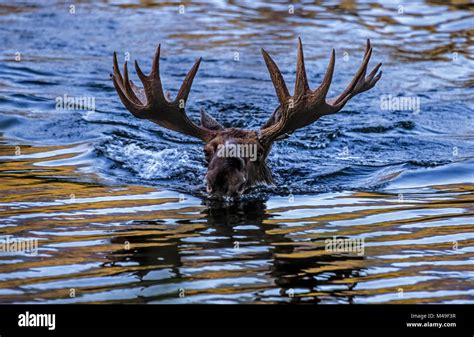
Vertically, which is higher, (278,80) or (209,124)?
(278,80)

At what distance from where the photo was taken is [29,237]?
812 centimetres

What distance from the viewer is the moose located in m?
9.48

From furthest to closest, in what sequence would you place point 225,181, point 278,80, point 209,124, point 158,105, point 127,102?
point 209,124 → point 127,102 → point 158,105 → point 278,80 → point 225,181

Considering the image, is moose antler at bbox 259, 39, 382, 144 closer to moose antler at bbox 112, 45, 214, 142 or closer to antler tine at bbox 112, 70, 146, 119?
moose antler at bbox 112, 45, 214, 142

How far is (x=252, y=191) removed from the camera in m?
9.79

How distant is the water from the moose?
0.77ft

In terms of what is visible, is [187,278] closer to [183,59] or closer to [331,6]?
[183,59]

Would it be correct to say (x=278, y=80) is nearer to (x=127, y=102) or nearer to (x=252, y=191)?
(x=252, y=191)

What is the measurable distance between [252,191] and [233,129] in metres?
0.62

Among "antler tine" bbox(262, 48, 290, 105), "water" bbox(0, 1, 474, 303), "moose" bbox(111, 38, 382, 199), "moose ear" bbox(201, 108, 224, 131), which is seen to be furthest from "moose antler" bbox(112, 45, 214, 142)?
"antler tine" bbox(262, 48, 290, 105)

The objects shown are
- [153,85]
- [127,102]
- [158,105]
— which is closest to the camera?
[153,85]

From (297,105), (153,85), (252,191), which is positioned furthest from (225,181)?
(153,85)

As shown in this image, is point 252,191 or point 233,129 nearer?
point 252,191
